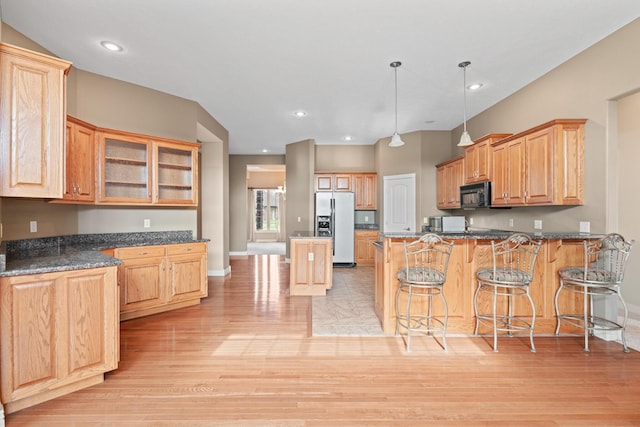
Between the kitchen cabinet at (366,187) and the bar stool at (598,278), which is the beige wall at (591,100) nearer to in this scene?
the bar stool at (598,278)

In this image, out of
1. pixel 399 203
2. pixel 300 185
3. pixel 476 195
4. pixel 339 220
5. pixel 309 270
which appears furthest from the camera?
pixel 300 185

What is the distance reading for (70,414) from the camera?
6.16 feet

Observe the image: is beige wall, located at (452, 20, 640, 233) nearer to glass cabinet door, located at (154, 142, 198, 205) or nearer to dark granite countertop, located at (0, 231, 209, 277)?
dark granite countertop, located at (0, 231, 209, 277)

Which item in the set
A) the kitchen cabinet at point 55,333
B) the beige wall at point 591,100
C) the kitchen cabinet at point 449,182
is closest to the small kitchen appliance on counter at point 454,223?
the kitchen cabinet at point 449,182

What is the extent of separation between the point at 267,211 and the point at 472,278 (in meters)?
9.98

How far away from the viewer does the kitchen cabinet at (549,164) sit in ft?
10.1

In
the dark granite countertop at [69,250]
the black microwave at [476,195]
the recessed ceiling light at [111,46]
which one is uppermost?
the recessed ceiling light at [111,46]

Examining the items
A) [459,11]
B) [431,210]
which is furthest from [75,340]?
[431,210]

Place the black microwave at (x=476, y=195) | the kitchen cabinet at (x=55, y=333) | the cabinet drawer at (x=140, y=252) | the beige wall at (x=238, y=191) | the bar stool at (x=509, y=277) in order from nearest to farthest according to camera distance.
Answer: the kitchen cabinet at (x=55, y=333) → the bar stool at (x=509, y=277) → the cabinet drawer at (x=140, y=252) → the black microwave at (x=476, y=195) → the beige wall at (x=238, y=191)

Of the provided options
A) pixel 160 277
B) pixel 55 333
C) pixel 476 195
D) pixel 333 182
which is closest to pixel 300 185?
pixel 333 182

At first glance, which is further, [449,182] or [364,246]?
[364,246]

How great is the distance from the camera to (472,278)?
3051mm

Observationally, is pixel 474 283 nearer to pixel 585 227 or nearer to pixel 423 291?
pixel 423 291

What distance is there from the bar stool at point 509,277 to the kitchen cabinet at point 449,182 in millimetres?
2123
